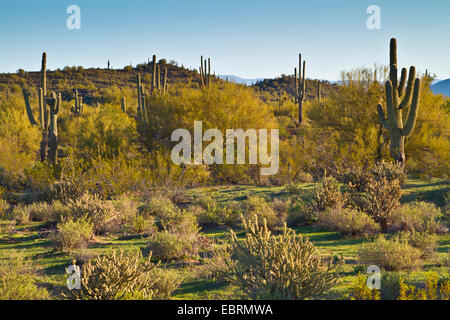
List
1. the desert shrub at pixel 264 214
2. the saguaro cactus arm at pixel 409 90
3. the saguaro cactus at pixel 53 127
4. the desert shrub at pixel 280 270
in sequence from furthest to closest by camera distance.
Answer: the saguaro cactus at pixel 53 127
the saguaro cactus arm at pixel 409 90
the desert shrub at pixel 264 214
the desert shrub at pixel 280 270

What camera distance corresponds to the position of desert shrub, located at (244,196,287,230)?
963cm

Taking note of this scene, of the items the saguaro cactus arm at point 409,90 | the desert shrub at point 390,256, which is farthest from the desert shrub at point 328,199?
the saguaro cactus arm at point 409,90

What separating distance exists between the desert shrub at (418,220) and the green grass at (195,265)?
0.31m

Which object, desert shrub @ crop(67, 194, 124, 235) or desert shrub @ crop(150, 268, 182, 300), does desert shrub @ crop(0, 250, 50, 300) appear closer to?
desert shrub @ crop(150, 268, 182, 300)

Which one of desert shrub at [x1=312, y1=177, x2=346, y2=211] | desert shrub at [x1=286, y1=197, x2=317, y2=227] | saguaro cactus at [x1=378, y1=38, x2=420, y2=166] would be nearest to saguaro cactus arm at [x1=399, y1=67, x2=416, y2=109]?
saguaro cactus at [x1=378, y1=38, x2=420, y2=166]

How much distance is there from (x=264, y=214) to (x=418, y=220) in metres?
3.50

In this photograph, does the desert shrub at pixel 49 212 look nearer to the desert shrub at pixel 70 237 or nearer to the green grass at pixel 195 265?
the green grass at pixel 195 265

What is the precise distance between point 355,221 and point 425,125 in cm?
890

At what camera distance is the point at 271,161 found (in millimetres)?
16844

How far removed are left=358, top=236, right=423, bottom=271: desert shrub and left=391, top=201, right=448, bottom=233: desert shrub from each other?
79.1 inches

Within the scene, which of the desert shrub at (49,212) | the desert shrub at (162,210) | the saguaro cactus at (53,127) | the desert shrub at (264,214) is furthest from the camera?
the saguaro cactus at (53,127)

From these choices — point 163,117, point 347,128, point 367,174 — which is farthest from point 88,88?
point 367,174

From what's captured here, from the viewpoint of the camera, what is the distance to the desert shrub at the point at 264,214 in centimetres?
963
